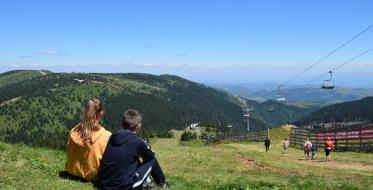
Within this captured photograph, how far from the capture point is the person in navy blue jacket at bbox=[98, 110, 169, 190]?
923cm

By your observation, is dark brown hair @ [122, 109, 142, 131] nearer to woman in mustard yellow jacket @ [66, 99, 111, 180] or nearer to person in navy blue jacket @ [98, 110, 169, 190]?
person in navy blue jacket @ [98, 110, 169, 190]

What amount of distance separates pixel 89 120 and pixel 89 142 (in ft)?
2.57

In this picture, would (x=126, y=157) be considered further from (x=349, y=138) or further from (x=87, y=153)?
(x=349, y=138)

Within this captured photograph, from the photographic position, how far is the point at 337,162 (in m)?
39.1

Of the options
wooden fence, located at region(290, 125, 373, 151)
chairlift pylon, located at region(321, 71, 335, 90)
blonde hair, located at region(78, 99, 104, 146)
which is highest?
chairlift pylon, located at region(321, 71, 335, 90)

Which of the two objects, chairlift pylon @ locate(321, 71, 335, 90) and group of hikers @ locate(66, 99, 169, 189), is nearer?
group of hikers @ locate(66, 99, 169, 189)

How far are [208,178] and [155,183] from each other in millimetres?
8771

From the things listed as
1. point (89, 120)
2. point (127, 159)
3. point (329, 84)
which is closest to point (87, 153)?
point (89, 120)

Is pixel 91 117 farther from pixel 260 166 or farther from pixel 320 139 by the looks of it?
pixel 320 139


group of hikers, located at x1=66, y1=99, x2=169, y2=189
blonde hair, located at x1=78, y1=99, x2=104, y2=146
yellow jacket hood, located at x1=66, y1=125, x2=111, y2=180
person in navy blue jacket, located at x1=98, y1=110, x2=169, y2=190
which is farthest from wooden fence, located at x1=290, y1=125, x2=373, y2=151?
person in navy blue jacket, located at x1=98, y1=110, x2=169, y2=190

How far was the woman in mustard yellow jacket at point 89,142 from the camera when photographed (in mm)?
10891

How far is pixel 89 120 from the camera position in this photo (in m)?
11.1

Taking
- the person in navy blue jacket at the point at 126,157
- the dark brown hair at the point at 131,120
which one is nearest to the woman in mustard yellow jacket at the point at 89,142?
the person in navy blue jacket at the point at 126,157

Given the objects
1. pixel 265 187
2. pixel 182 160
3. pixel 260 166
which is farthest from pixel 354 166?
pixel 265 187
